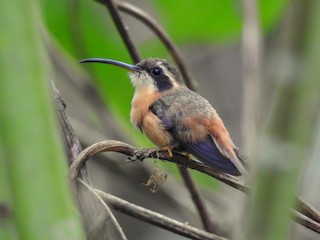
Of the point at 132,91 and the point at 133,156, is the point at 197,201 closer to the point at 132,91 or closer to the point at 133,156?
the point at 133,156

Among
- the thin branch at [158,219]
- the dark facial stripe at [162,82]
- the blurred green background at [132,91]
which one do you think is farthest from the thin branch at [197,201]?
the thin branch at [158,219]

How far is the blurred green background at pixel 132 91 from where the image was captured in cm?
67

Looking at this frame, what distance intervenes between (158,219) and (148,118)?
107 cm

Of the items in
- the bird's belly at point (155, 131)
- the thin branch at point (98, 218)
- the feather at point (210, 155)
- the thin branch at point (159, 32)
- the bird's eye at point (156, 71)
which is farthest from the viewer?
the bird's eye at point (156, 71)

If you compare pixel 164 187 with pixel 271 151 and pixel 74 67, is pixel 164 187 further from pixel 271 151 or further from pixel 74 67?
pixel 271 151

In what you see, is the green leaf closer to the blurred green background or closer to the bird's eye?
the blurred green background

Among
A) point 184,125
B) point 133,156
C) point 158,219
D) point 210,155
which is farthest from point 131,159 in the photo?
point 184,125

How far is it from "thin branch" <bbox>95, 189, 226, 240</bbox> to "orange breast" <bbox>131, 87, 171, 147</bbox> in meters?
0.86

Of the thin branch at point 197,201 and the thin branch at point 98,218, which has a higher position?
the thin branch at point 98,218

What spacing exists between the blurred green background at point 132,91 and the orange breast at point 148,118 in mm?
398

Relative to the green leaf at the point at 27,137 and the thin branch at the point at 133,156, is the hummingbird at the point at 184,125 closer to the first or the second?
the thin branch at the point at 133,156

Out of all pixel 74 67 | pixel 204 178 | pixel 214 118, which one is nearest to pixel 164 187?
pixel 204 178

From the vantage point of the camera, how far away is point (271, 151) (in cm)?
68

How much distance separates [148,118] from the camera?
95.8 inches
